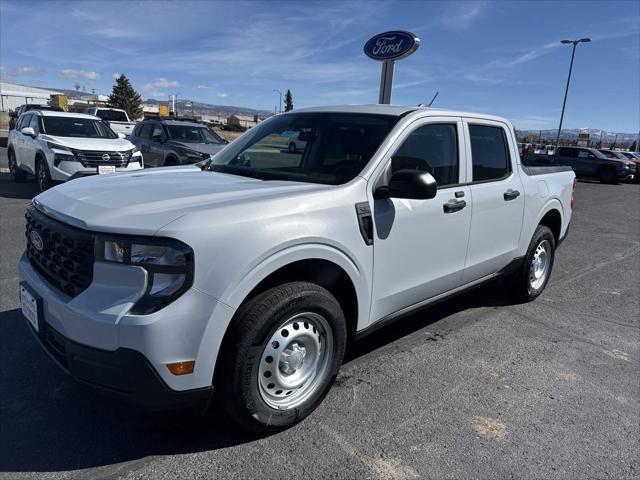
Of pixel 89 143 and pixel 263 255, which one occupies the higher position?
pixel 89 143

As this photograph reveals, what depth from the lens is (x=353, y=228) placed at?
2830 millimetres

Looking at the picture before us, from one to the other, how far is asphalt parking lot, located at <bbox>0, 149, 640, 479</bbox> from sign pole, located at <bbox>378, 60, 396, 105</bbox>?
26.5 ft

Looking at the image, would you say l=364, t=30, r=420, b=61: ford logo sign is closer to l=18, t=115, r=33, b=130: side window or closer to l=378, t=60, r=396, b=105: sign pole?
l=378, t=60, r=396, b=105: sign pole

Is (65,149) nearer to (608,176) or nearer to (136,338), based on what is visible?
(136,338)

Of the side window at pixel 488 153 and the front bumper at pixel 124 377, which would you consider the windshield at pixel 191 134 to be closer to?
the side window at pixel 488 153

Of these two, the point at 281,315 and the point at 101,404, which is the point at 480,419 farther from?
the point at 101,404

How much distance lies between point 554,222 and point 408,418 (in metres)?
3.35

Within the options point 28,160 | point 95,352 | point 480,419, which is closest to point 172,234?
point 95,352

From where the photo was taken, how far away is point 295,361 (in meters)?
2.74

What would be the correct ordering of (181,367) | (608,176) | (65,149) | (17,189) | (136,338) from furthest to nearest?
(608,176) < (17,189) < (65,149) < (181,367) < (136,338)

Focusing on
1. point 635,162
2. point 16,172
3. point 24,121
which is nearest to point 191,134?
point 24,121

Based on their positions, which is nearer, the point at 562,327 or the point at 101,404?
the point at 101,404

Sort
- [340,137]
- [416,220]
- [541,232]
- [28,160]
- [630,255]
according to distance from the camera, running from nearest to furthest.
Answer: [416,220] < [340,137] < [541,232] < [630,255] < [28,160]

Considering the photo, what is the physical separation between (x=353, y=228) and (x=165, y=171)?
1632 mm
